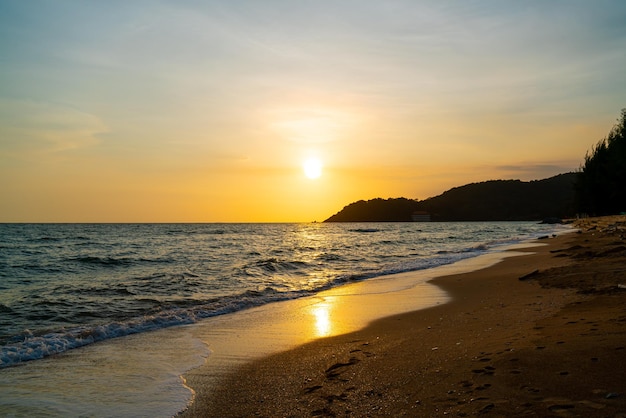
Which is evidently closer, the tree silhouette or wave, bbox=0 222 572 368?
wave, bbox=0 222 572 368

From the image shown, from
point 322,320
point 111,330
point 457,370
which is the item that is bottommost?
point 322,320

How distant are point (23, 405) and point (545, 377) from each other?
659 centimetres

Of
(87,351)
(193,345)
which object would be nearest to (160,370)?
(193,345)

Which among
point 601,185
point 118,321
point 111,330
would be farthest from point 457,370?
point 601,185

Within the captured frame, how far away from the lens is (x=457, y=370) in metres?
6.30

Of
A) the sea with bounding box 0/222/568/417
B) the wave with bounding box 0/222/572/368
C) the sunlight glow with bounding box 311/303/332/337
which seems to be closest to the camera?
the sea with bounding box 0/222/568/417

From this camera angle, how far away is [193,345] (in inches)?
395

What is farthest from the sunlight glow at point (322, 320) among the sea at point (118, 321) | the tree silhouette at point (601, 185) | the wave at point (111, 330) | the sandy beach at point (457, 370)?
the tree silhouette at point (601, 185)

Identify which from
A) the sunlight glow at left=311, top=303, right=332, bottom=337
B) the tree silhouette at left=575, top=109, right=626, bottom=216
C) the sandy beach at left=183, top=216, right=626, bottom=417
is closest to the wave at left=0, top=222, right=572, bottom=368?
the sunlight glow at left=311, top=303, right=332, bottom=337

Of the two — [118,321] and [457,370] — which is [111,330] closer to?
[118,321]

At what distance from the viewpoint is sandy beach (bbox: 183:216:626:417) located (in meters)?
5.06

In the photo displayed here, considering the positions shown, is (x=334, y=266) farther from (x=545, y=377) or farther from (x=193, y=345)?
(x=545, y=377)

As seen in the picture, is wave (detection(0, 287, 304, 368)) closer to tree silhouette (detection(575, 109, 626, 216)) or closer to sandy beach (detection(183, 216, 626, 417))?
sandy beach (detection(183, 216, 626, 417))

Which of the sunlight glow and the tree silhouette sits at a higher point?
the tree silhouette
